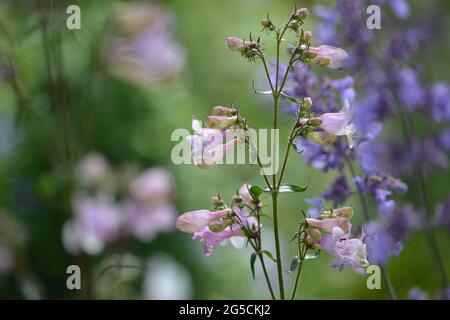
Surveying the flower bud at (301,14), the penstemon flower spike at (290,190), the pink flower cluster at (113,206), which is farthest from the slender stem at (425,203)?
the pink flower cluster at (113,206)

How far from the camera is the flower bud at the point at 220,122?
4.56 ft

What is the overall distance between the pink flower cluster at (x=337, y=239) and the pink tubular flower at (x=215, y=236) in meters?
0.14

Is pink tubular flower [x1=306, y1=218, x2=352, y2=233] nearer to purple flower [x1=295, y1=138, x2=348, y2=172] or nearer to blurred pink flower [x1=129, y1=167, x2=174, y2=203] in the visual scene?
purple flower [x1=295, y1=138, x2=348, y2=172]

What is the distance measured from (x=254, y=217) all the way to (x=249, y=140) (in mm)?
153

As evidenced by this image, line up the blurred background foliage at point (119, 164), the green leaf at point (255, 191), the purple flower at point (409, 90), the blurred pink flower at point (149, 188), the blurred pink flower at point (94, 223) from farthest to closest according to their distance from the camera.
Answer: the blurred background foliage at point (119, 164) → the blurred pink flower at point (149, 188) → the blurred pink flower at point (94, 223) → the purple flower at point (409, 90) → the green leaf at point (255, 191)

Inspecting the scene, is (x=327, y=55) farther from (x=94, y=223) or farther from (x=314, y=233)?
(x=94, y=223)

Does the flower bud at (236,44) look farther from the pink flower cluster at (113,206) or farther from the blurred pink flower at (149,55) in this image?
the blurred pink flower at (149,55)

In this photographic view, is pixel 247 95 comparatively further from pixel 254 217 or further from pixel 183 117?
pixel 254 217

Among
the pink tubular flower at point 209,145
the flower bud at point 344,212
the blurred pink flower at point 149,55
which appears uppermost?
the blurred pink flower at point 149,55

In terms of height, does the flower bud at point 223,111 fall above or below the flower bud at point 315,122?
above

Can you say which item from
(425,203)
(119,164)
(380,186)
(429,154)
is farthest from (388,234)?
(119,164)

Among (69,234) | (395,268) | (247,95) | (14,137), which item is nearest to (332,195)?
(69,234)

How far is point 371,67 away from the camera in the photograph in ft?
7.20

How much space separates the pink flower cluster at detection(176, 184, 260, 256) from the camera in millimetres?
1413
